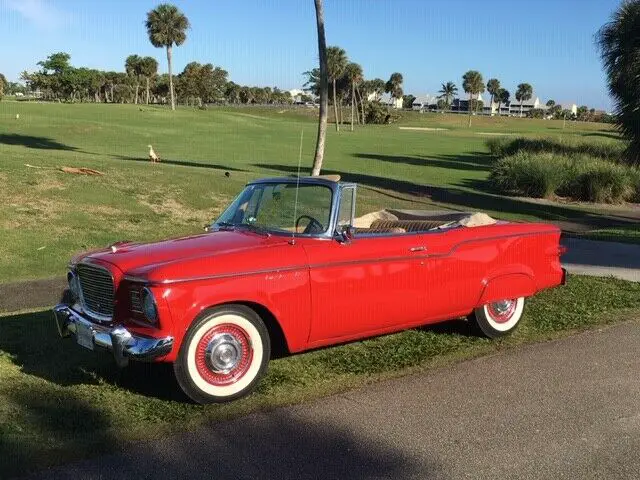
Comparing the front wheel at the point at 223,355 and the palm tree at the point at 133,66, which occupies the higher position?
the palm tree at the point at 133,66

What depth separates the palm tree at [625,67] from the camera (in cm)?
1794

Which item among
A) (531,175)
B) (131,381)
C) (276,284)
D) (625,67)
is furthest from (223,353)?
(531,175)

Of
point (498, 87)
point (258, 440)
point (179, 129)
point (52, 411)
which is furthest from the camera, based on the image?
point (498, 87)

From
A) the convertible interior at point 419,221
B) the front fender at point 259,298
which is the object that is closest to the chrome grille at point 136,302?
the front fender at point 259,298

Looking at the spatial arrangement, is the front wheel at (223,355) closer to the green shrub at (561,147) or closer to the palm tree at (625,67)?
the palm tree at (625,67)

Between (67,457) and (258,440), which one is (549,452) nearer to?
(258,440)

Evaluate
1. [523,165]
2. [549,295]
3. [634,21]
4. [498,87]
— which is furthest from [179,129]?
[498,87]

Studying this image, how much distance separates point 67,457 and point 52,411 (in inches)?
27.6

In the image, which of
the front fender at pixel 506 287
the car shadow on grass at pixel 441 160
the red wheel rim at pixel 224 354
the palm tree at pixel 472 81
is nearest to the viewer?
the red wheel rim at pixel 224 354

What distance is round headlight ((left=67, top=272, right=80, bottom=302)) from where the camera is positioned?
4.89 m

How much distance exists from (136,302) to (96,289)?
503 mm

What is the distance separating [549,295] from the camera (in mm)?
7926

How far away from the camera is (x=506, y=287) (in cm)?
599

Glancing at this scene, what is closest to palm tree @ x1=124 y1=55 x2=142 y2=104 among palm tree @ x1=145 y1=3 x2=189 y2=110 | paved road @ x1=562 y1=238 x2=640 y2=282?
palm tree @ x1=145 y1=3 x2=189 y2=110
